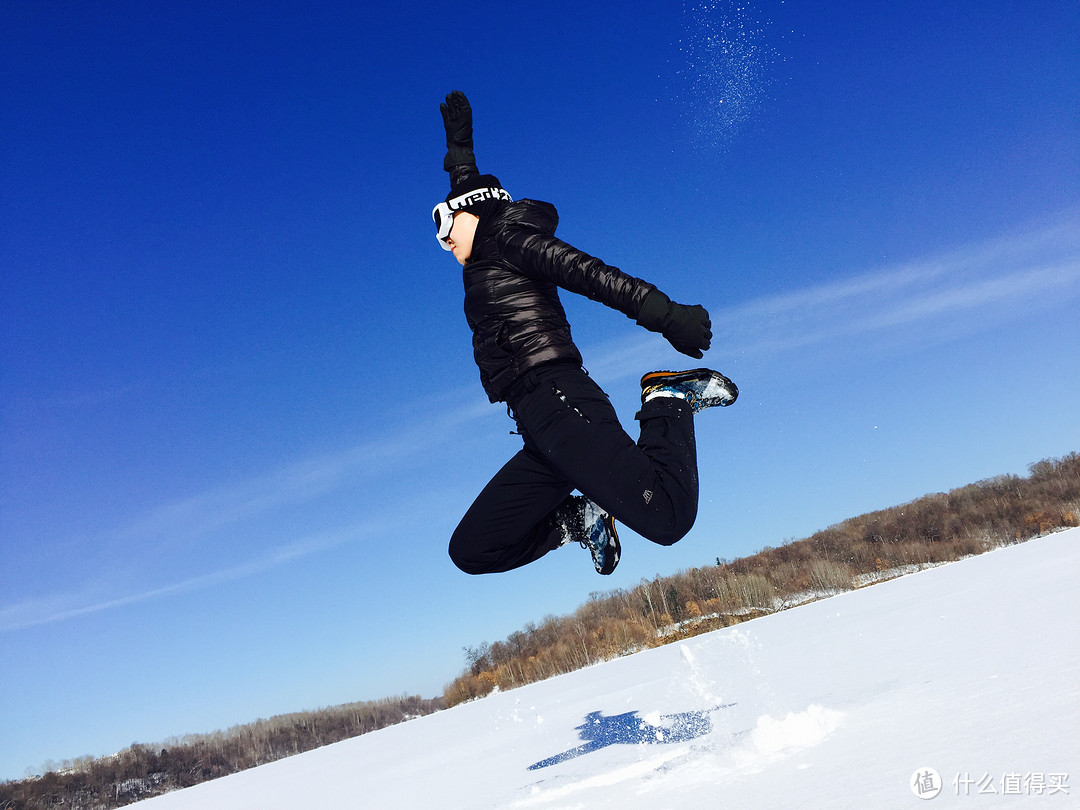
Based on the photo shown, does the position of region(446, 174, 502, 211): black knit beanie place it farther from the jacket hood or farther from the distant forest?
the distant forest

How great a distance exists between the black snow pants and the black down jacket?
0.30 feet

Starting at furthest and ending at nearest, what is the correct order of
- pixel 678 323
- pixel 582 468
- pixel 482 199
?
pixel 482 199, pixel 582 468, pixel 678 323

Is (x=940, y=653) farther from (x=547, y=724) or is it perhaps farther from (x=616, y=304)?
(x=547, y=724)

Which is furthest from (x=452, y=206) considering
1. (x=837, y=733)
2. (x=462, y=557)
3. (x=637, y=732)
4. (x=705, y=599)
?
(x=705, y=599)

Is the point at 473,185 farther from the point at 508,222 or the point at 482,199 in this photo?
the point at 508,222

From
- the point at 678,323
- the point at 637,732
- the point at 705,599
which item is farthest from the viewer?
the point at 705,599

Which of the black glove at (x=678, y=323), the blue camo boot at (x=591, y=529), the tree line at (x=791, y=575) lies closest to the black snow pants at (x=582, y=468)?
the blue camo boot at (x=591, y=529)

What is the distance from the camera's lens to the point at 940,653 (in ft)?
12.2

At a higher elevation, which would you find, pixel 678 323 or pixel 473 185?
pixel 473 185

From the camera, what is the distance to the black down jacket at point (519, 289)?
2752mm

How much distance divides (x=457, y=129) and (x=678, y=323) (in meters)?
1.69

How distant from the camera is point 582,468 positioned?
2.66 m

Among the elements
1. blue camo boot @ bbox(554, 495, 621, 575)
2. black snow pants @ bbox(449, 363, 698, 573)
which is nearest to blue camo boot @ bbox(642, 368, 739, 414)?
black snow pants @ bbox(449, 363, 698, 573)

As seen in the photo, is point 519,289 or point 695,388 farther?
point 695,388
